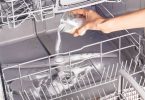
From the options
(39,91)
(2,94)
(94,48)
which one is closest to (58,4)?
(2,94)

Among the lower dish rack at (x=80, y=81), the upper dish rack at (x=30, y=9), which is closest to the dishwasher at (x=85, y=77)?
the lower dish rack at (x=80, y=81)

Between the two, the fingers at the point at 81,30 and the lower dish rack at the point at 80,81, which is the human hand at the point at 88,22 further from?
the lower dish rack at the point at 80,81

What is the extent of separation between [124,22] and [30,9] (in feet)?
1.00

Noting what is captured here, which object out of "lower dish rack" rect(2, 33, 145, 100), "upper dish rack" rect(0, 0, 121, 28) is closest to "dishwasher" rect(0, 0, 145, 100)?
"lower dish rack" rect(2, 33, 145, 100)

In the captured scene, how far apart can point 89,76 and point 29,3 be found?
1.52 ft

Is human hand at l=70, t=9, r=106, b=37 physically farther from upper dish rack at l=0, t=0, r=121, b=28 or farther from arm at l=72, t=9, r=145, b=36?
upper dish rack at l=0, t=0, r=121, b=28

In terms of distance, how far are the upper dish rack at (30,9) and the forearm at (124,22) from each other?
0.13 m

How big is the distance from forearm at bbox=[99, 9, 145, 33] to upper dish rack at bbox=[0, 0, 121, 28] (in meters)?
0.13

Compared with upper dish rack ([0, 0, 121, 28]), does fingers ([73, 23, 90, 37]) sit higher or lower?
lower

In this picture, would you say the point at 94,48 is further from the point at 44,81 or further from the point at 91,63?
the point at 44,81

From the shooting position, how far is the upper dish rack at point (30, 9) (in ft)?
3.13

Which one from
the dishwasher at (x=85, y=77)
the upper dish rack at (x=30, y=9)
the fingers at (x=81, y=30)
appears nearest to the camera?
the upper dish rack at (x=30, y=9)

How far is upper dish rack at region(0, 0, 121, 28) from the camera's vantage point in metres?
0.95

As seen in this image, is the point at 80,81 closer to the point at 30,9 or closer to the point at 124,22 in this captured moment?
the point at 124,22
